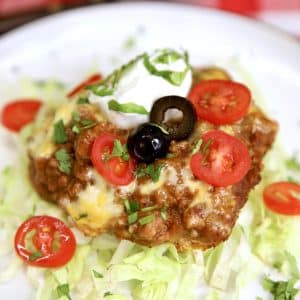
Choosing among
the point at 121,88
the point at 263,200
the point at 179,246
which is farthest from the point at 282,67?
the point at 179,246

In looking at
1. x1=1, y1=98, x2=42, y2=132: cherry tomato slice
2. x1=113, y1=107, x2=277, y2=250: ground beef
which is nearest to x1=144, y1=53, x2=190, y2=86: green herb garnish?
x1=113, y1=107, x2=277, y2=250: ground beef

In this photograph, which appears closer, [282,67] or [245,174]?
[245,174]

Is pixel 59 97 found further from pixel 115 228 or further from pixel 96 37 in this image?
pixel 115 228

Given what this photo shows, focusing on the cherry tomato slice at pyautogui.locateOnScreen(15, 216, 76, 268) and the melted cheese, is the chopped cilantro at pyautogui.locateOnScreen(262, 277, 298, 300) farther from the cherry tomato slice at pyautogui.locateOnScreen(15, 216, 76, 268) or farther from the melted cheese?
the cherry tomato slice at pyautogui.locateOnScreen(15, 216, 76, 268)

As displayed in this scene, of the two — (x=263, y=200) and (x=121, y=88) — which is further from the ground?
(x=121, y=88)

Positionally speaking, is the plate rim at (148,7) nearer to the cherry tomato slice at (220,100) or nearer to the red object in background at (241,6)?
the red object in background at (241,6)

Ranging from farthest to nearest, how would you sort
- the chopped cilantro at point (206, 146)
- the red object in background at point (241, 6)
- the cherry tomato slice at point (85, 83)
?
the red object in background at point (241, 6), the cherry tomato slice at point (85, 83), the chopped cilantro at point (206, 146)

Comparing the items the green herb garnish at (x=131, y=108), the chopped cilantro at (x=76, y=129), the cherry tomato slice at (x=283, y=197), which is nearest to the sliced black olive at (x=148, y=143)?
the green herb garnish at (x=131, y=108)
